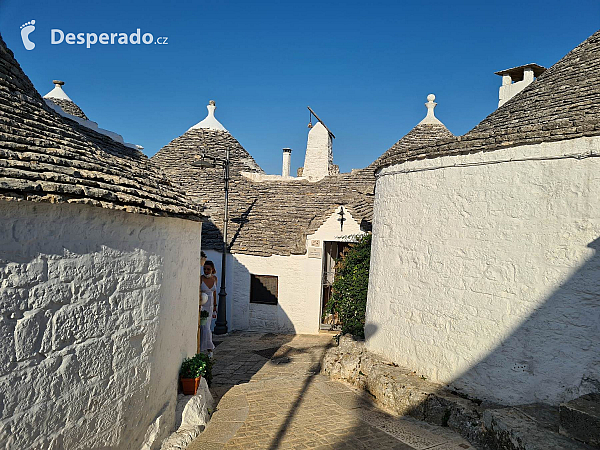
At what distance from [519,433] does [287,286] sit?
361 inches

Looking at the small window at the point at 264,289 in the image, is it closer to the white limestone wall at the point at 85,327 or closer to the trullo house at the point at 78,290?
the trullo house at the point at 78,290

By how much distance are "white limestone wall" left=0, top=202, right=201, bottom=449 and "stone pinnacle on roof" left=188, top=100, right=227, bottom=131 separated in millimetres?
13747

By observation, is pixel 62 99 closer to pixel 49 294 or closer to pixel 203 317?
pixel 203 317

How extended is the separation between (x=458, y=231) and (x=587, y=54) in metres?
4.14

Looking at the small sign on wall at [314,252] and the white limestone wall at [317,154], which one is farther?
the white limestone wall at [317,154]

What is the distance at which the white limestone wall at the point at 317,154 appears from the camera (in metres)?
17.2

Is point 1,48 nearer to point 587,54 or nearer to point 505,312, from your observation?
point 505,312

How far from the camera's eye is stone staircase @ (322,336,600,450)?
4.24 m

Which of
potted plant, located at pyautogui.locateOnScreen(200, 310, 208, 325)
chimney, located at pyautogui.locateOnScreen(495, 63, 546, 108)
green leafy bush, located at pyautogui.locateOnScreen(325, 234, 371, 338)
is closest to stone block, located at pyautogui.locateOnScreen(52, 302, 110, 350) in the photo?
potted plant, located at pyautogui.locateOnScreen(200, 310, 208, 325)

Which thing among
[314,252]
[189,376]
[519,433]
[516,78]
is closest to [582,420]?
[519,433]

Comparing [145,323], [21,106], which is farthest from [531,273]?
[21,106]

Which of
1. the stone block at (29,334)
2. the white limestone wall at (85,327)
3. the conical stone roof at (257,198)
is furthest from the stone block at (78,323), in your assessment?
the conical stone roof at (257,198)

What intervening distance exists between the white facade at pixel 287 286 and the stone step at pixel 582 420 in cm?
838

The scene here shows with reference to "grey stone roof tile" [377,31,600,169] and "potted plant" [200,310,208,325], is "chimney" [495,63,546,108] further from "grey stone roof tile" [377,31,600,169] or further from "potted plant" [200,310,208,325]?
"potted plant" [200,310,208,325]
